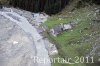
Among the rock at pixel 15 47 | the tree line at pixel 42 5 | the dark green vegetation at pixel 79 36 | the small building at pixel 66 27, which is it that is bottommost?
the tree line at pixel 42 5

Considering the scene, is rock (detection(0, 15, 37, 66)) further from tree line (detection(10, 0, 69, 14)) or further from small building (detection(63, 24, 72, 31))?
tree line (detection(10, 0, 69, 14))

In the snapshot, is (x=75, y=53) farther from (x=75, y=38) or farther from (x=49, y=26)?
(x=49, y=26)

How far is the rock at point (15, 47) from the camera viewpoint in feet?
146

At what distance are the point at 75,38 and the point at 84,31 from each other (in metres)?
3.33

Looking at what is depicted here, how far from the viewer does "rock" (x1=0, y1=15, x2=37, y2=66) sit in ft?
146

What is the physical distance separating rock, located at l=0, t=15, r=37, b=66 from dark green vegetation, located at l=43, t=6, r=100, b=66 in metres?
3.85

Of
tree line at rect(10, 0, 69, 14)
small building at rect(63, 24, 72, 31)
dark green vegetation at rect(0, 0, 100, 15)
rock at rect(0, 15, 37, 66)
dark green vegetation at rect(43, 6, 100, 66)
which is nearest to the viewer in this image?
rock at rect(0, 15, 37, 66)

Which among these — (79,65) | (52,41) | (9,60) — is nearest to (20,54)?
(9,60)

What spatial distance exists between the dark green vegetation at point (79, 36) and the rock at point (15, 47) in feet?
12.6

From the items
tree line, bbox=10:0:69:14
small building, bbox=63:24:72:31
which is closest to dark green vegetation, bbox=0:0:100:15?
tree line, bbox=10:0:69:14

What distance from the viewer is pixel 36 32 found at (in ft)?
194

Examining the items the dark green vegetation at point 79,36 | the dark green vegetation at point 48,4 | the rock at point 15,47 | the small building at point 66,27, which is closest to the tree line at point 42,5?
the dark green vegetation at point 48,4

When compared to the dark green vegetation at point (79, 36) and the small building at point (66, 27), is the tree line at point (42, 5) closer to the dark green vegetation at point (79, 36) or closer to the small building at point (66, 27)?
the dark green vegetation at point (79, 36)

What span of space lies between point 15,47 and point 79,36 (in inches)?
400
